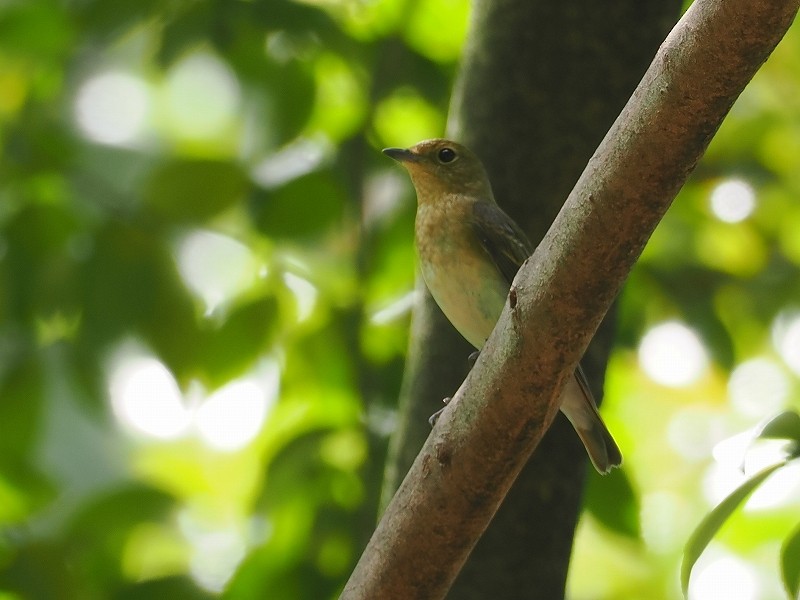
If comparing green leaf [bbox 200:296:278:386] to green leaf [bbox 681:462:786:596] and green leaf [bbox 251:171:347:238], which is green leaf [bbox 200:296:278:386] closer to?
green leaf [bbox 251:171:347:238]

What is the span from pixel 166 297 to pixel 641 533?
61.5 inches

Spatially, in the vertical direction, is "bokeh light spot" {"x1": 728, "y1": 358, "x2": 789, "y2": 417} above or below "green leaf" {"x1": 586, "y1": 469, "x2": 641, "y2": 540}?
above

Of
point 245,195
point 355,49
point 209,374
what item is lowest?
point 209,374

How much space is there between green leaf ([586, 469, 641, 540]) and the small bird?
0.25 ft

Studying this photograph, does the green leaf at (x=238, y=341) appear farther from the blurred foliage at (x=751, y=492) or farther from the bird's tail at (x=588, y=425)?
the blurred foliage at (x=751, y=492)

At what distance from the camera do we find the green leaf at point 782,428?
1848 mm

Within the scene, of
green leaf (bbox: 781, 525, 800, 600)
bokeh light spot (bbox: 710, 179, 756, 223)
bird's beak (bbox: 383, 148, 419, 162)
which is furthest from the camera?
bokeh light spot (bbox: 710, 179, 756, 223)

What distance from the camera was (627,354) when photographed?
4.06 metres

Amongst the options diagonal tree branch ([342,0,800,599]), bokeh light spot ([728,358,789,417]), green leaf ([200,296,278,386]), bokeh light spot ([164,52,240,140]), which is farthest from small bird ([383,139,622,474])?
bokeh light spot ([728,358,789,417])

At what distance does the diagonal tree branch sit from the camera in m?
1.59

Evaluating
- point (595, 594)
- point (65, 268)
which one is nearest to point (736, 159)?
point (595, 594)

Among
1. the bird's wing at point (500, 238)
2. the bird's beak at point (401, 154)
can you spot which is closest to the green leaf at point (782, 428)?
the bird's wing at point (500, 238)

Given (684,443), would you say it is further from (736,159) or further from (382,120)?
(382,120)

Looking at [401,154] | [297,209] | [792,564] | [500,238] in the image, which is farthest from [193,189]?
[792,564]
